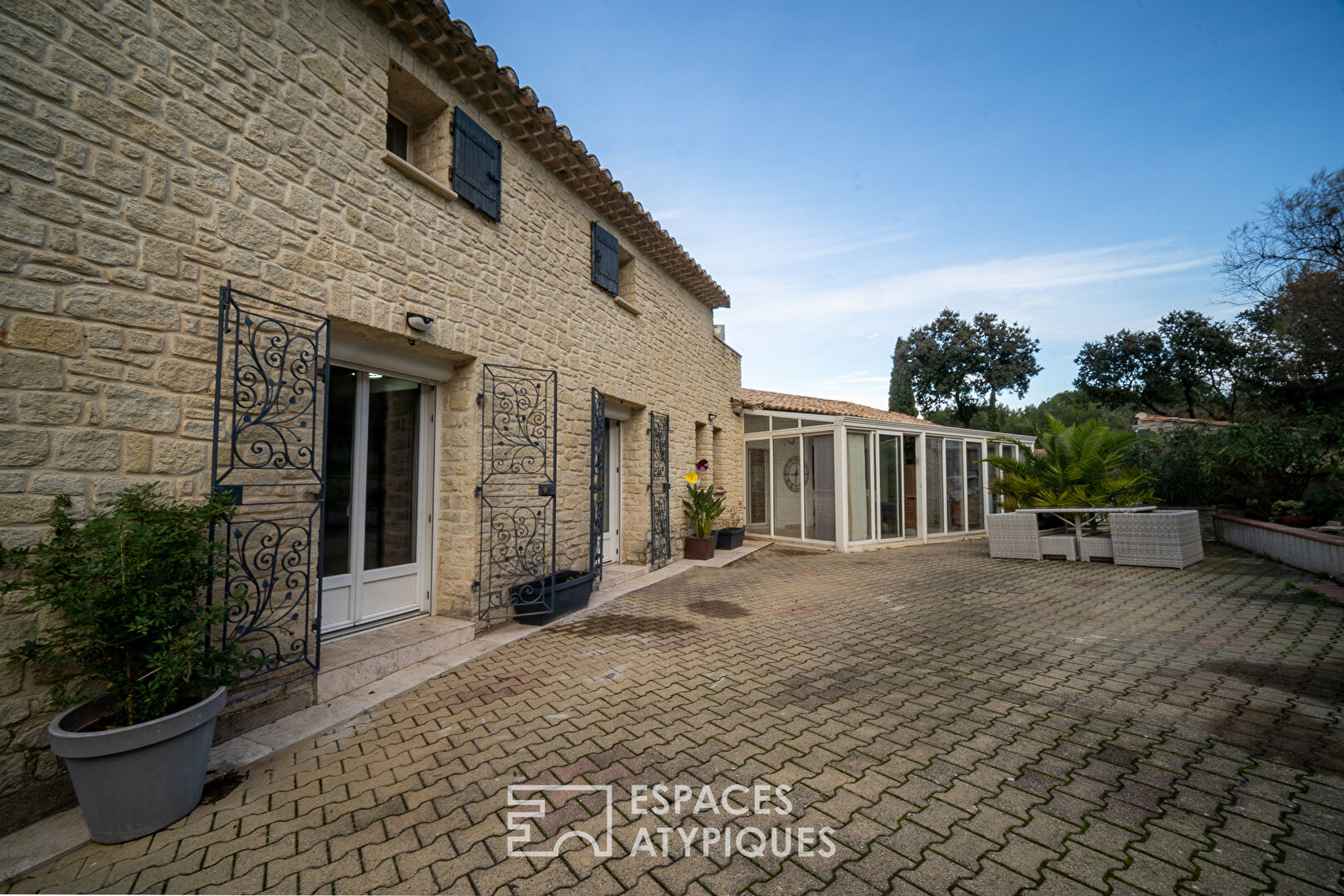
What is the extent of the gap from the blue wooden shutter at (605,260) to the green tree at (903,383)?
80.8 feet

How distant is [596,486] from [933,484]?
8.82m

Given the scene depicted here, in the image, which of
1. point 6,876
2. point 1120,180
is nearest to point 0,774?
point 6,876

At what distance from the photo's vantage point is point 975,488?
41.9ft

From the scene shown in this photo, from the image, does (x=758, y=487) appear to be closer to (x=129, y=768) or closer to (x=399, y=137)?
(x=399, y=137)

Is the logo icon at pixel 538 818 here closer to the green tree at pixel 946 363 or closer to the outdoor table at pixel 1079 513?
the outdoor table at pixel 1079 513

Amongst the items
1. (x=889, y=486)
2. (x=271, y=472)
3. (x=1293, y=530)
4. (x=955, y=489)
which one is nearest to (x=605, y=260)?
(x=271, y=472)

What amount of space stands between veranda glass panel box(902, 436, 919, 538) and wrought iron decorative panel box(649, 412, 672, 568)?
19.2 ft

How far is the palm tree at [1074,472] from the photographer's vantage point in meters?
8.78

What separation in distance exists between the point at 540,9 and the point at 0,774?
294 inches

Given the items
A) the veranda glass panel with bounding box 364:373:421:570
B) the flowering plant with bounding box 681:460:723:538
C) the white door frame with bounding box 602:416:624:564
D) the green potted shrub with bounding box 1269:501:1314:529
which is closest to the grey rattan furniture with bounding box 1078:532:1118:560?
the green potted shrub with bounding box 1269:501:1314:529

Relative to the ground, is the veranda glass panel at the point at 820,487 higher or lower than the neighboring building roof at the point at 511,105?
lower

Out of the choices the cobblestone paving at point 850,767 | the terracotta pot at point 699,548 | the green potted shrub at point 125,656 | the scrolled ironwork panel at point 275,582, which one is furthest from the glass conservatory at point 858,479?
the green potted shrub at point 125,656

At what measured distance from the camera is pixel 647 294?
8.39m
